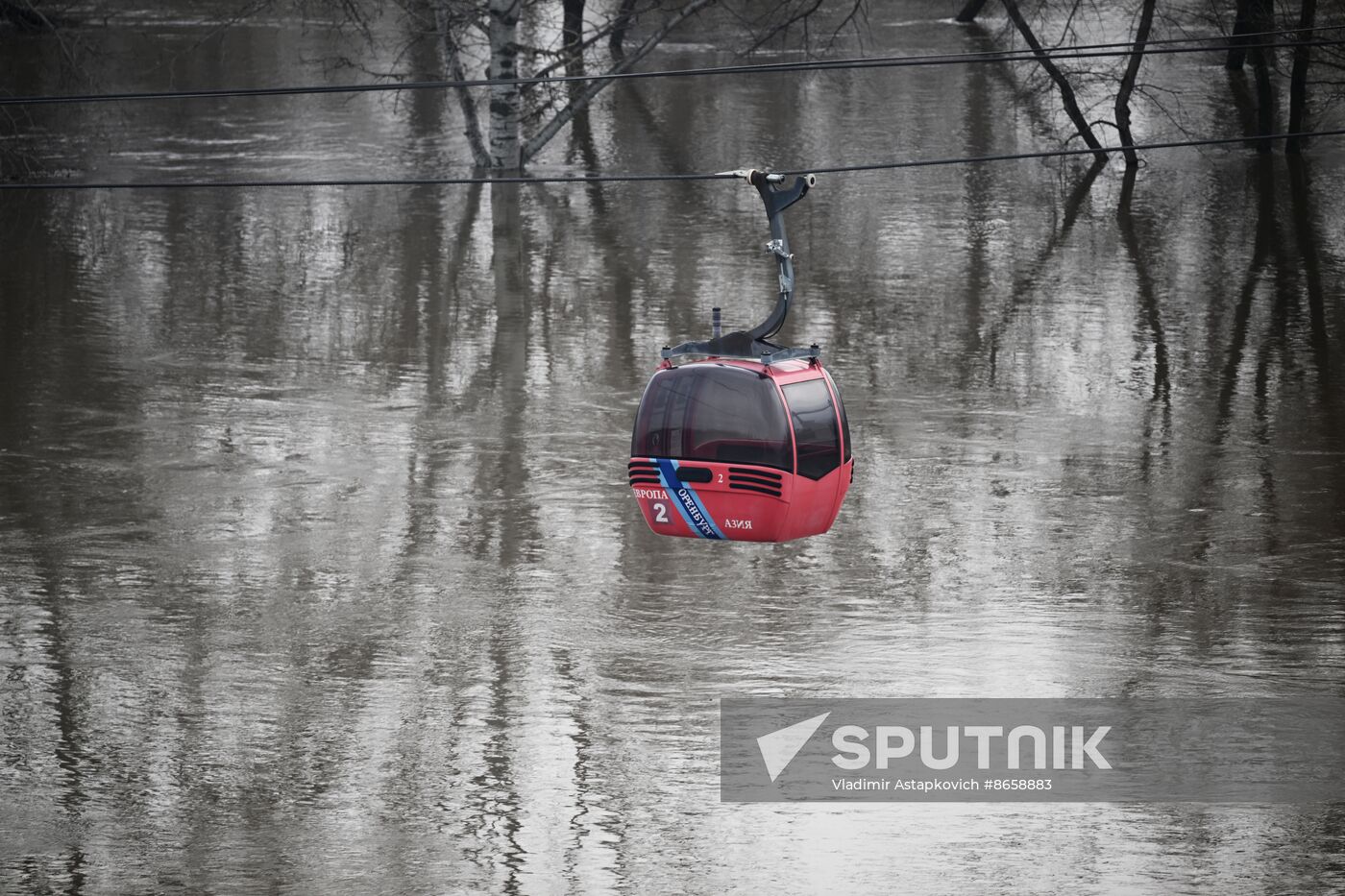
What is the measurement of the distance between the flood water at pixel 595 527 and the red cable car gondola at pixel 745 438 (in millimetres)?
2508

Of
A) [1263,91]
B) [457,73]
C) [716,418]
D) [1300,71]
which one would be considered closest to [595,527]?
[716,418]

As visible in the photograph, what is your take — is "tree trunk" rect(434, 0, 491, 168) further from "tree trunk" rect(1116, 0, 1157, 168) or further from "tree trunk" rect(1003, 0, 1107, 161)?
"tree trunk" rect(1116, 0, 1157, 168)

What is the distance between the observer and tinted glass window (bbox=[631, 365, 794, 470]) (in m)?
11.3

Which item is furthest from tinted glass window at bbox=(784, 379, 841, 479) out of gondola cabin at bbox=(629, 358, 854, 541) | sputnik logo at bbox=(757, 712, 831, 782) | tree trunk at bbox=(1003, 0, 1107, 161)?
tree trunk at bbox=(1003, 0, 1107, 161)

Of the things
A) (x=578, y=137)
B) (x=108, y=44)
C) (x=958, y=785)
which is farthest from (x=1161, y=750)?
(x=108, y=44)

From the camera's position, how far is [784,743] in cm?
1401

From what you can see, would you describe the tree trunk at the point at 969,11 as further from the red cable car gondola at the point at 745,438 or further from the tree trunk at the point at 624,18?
the red cable car gondola at the point at 745,438

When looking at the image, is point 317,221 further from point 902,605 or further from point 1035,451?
point 902,605

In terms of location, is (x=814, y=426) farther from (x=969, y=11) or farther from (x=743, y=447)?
(x=969, y=11)

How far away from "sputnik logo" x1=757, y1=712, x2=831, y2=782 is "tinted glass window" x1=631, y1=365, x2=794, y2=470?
10.5 feet

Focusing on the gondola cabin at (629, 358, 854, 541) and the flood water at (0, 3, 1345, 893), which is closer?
the gondola cabin at (629, 358, 854, 541)

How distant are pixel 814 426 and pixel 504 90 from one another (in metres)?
23.3

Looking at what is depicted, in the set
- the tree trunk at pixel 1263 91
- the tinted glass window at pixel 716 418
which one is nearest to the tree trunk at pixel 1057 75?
the tree trunk at pixel 1263 91

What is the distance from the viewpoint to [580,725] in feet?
46.9
